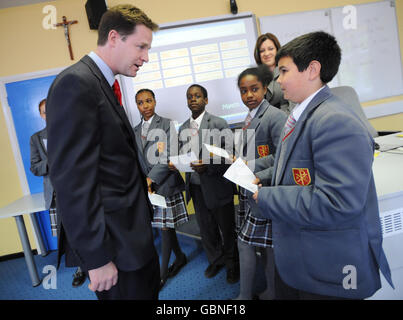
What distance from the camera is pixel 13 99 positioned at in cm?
308

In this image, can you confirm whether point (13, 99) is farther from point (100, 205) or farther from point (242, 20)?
point (100, 205)

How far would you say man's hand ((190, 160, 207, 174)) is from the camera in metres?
1.83

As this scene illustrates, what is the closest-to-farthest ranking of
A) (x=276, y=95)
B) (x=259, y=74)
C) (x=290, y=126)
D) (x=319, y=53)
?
(x=319, y=53) → (x=290, y=126) → (x=259, y=74) → (x=276, y=95)

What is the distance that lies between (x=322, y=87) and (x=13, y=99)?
3.39 m

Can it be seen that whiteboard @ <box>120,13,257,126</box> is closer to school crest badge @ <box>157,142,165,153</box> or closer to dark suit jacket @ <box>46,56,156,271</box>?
school crest badge @ <box>157,142,165,153</box>

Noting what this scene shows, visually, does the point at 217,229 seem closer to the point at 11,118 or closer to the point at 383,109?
the point at 11,118

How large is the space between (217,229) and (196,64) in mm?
1893

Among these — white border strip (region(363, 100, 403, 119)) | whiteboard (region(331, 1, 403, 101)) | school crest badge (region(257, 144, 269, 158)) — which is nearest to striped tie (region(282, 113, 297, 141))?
school crest badge (region(257, 144, 269, 158))

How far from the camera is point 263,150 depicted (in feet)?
4.83

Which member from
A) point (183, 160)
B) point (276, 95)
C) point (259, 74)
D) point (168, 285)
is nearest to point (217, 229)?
point (168, 285)

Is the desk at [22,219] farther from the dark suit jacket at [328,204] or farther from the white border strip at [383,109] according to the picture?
the white border strip at [383,109]

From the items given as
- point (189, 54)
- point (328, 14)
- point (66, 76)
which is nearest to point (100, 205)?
point (66, 76)

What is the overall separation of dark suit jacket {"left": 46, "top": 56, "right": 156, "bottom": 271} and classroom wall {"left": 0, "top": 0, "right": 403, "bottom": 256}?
251cm

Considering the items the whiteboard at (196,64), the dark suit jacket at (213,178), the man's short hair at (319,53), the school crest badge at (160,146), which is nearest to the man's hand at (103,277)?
the man's short hair at (319,53)
